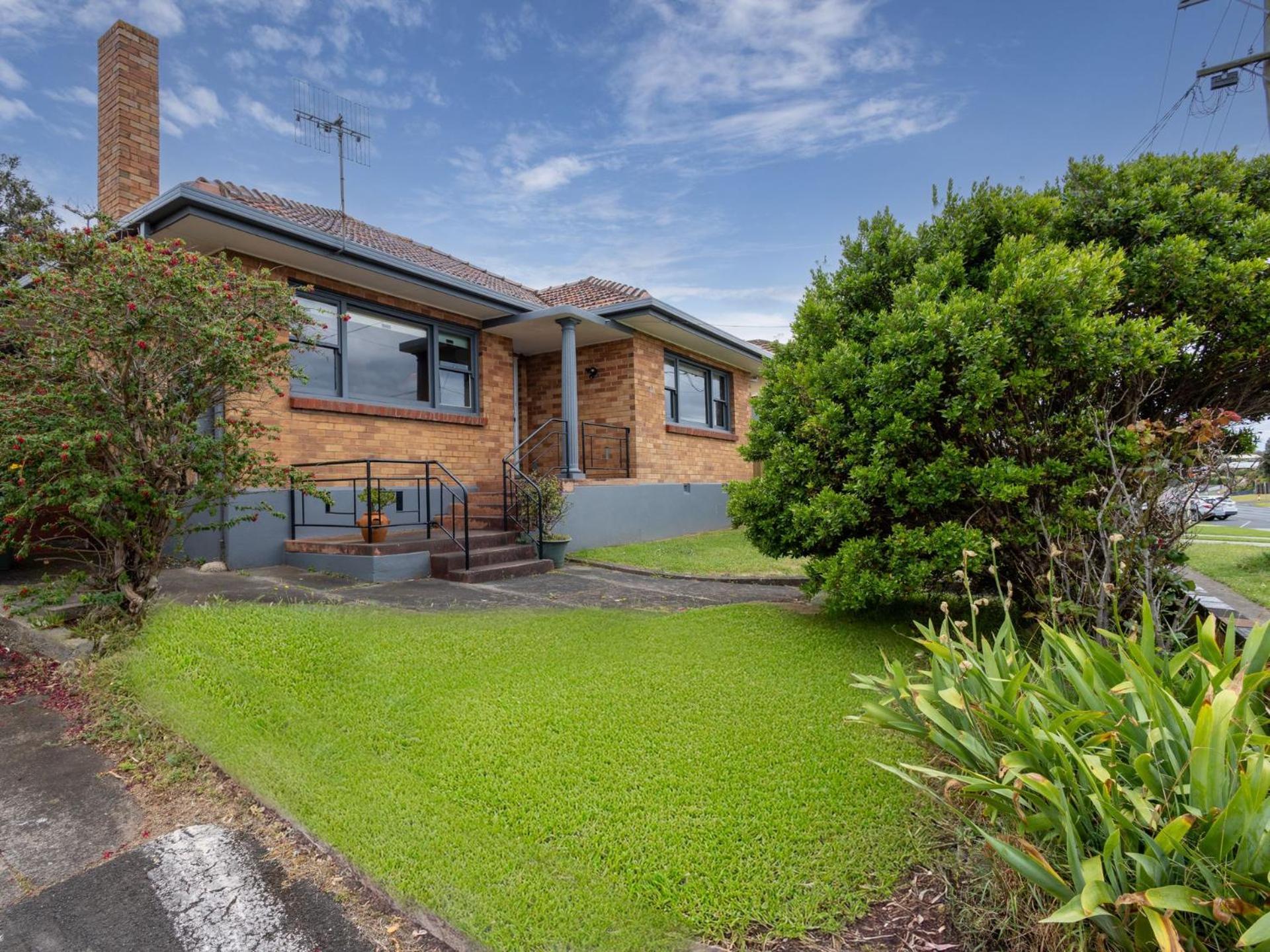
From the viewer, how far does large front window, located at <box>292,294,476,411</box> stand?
8430mm

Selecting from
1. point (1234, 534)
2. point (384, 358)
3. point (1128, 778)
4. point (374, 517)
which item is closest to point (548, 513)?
point (374, 517)

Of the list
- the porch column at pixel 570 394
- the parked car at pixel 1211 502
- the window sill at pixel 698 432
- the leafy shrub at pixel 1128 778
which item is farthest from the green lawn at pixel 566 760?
the window sill at pixel 698 432

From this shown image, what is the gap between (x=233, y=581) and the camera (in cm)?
636

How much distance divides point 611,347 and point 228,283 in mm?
7559

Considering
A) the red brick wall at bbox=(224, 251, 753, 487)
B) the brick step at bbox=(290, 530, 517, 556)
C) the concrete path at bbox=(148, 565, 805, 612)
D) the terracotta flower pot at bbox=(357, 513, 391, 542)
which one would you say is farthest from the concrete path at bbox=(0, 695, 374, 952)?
the red brick wall at bbox=(224, 251, 753, 487)

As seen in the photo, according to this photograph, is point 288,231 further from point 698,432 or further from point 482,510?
point 698,432

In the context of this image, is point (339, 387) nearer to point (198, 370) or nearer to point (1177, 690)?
point (198, 370)

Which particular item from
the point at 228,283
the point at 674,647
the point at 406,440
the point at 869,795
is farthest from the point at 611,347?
the point at 869,795

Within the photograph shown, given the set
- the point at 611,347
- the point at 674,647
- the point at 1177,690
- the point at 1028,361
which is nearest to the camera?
the point at 1177,690

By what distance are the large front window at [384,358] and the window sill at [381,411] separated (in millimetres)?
180

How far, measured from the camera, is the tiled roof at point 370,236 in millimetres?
8328

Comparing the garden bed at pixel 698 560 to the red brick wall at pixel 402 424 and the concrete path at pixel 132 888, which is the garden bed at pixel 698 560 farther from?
the concrete path at pixel 132 888

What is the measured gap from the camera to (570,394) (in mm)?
10430

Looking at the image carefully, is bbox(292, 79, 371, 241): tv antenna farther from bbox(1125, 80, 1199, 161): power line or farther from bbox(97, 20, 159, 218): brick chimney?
bbox(1125, 80, 1199, 161): power line
